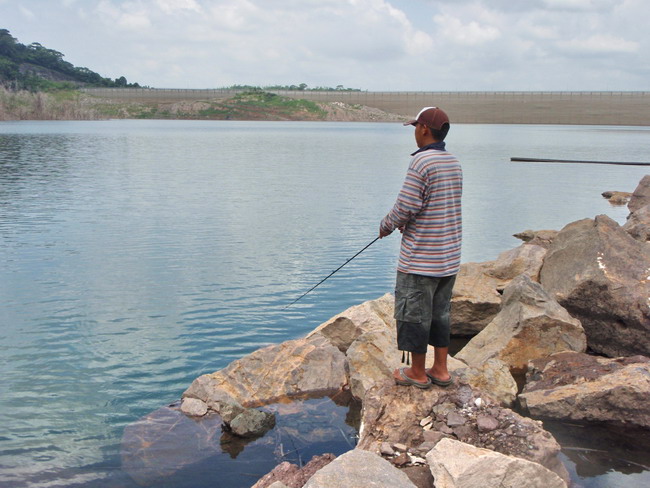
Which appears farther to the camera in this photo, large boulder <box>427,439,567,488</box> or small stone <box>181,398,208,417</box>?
small stone <box>181,398,208,417</box>

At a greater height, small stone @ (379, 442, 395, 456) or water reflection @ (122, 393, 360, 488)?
small stone @ (379, 442, 395, 456)

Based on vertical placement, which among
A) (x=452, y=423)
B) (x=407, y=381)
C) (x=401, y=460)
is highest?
(x=407, y=381)

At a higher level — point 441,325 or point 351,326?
point 441,325

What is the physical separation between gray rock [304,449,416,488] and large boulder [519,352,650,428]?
104 inches

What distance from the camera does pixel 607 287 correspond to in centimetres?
805

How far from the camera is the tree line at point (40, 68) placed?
476 feet

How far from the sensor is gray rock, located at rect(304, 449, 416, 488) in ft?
13.3

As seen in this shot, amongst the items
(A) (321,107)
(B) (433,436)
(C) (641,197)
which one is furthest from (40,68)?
(B) (433,436)

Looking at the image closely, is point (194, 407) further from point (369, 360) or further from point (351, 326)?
point (351, 326)

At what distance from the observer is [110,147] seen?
48.3 metres

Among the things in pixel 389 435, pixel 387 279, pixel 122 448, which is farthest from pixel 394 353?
pixel 387 279

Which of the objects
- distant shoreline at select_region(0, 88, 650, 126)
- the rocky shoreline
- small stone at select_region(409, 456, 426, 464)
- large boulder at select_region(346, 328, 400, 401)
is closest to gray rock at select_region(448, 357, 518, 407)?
the rocky shoreline

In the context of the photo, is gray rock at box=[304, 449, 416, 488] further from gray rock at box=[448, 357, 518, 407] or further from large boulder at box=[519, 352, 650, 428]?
large boulder at box=[519, 352, 650, 428]

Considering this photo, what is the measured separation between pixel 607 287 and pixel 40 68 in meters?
182
